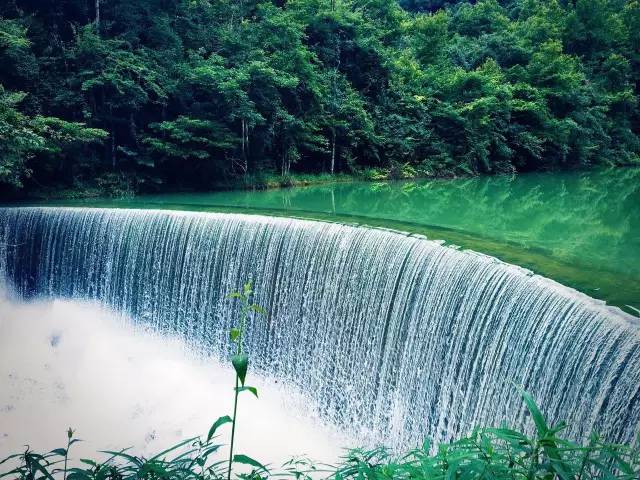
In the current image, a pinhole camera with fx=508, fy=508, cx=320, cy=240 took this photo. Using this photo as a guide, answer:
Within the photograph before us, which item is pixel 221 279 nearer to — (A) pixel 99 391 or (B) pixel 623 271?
(A) pixel 99 391

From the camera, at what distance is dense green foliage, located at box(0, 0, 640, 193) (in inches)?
527

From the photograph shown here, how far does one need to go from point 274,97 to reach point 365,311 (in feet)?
33.5

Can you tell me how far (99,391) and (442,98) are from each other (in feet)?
58.2

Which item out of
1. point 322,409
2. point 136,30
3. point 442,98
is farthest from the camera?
point 442,98

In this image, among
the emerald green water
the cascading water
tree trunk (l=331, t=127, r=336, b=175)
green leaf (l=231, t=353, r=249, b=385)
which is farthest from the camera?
tree trunk (l=331, t=127, r=336, b=175)

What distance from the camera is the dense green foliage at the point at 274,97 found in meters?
13.4

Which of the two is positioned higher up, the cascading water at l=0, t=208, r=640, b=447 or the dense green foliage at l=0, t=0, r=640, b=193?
the dense green foliage at l=0, t=0, r=640, b=193

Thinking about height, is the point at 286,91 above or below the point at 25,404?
above

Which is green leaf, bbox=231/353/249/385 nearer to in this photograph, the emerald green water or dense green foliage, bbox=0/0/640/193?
the emerald green water

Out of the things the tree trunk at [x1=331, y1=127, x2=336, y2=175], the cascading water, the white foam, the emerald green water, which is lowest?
the white foam

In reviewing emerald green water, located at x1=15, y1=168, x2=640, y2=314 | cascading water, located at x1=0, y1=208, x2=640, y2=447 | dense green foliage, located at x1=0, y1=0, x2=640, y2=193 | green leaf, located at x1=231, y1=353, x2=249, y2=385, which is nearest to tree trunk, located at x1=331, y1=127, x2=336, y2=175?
dense green foliage, located at x1=0, y1=0, x2=640, y2=193

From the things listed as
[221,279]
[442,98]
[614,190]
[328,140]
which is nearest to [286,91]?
[328,140]

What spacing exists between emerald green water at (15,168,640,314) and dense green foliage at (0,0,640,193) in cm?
151

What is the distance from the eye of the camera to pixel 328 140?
17703mm
